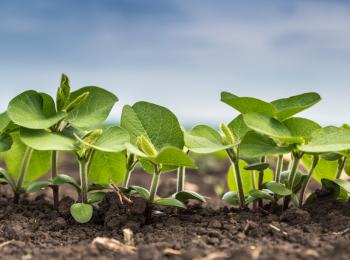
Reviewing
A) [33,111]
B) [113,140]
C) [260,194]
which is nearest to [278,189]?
[260,194]

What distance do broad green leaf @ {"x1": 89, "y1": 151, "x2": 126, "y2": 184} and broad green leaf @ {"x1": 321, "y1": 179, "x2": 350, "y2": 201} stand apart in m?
0.88

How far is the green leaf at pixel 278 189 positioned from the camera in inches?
84.9

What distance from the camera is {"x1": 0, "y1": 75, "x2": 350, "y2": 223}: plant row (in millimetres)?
2078

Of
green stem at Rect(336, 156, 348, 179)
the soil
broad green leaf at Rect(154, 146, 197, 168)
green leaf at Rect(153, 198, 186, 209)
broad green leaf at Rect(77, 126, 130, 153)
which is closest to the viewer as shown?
the soil

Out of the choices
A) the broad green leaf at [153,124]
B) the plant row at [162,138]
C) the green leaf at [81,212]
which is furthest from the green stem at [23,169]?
the broad green leaf at [153,124]

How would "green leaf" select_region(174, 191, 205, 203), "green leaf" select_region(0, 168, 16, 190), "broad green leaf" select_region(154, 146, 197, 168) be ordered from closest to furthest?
"broad green leaf" select_region(154, 146, 197, 168) → "green leaf" select_region(174, 191, 205, 203) → "green leaf" select_region(0, 168, 16, 190)

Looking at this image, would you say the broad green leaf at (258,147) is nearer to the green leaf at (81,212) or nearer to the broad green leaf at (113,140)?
the broad green leaf at (113,140)

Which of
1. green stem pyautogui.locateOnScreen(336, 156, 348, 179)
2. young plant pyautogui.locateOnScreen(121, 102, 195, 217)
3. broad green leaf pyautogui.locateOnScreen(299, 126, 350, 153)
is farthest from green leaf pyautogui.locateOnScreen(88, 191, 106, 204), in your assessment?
green stem pyautogui.locateOnScreen(336, 156, 348, 179)

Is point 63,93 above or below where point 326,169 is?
above

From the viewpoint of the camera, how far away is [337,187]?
2.33 m

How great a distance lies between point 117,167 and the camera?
2486mm

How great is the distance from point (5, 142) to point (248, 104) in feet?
3.34

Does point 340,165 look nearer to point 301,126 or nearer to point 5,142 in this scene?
point 301,126

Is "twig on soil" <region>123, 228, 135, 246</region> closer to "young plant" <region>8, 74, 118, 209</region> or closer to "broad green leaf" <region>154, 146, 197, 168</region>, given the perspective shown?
"broad green leaf" <region>154, 146, 197, 168</region>
